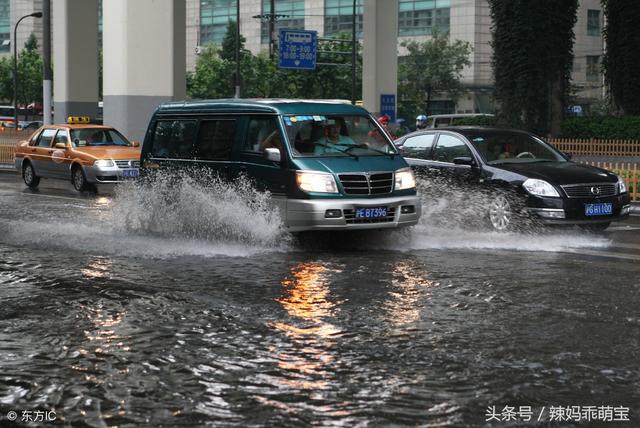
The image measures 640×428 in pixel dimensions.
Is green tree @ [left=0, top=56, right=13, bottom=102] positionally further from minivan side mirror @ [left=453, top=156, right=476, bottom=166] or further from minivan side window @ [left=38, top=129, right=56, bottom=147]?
minivan side mirror @ [left=453, top=156, right=476, bottom=166]

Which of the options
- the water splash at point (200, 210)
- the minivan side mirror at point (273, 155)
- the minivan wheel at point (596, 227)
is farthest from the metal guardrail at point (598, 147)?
the minivan side mirror at point (273, 155)

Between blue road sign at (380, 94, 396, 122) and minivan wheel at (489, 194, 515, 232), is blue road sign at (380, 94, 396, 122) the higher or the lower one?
the higher one

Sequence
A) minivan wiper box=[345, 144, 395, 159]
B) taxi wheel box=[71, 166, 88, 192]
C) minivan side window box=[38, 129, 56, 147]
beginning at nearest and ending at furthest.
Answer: minivan wiper box=[345, 144, 395, 159]
taxi wheel box=[71, 166, 88, 192]
minivan side window box=[38, 129, 56, 147]

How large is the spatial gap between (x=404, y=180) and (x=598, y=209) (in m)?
2.67

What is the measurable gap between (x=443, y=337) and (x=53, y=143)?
57.1 feet

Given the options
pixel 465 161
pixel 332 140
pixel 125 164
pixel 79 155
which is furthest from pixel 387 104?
pixel 332 140

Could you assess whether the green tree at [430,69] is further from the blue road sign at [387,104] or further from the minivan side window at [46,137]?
the minivan side window at [46,137]

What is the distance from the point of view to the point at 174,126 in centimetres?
1327

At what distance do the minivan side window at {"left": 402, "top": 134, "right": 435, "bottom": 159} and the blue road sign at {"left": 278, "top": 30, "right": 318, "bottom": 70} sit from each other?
26.6 meters

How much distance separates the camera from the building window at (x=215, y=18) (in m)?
99.8

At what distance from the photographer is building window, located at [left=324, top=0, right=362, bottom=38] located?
8988cm

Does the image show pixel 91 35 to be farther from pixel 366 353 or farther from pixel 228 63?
pixel 228 63

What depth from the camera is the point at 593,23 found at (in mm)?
87000

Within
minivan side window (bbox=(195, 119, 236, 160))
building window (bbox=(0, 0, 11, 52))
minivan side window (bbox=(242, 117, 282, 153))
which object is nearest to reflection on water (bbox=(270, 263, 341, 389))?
minivan side window (bbox=(242, 117, 282, 153))
